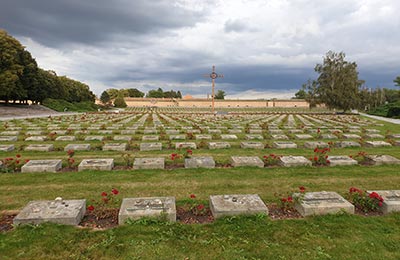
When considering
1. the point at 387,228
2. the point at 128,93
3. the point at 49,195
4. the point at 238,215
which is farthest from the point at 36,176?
the point at 128,93

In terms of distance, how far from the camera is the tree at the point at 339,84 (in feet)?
116

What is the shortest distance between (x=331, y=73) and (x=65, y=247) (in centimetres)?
4014

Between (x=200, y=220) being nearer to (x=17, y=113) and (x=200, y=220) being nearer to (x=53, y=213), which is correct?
(x=53, y=213)

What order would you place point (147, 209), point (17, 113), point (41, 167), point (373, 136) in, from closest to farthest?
point (147, 209), point (41, 167), point (373, 136), point (17, 113)

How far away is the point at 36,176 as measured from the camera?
6156mm

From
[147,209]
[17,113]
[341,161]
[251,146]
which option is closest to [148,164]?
[147,209]

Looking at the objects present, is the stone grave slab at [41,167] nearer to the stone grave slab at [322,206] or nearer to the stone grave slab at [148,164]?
the stone grave slab at [148,164]

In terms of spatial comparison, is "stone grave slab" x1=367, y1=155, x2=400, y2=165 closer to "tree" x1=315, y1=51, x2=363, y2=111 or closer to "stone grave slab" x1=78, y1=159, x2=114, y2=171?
"stone grave slab" x1=78, y1=159, x2=114, y2=171

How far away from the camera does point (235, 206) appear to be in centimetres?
406

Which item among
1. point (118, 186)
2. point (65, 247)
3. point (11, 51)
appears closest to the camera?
point (65, 247)

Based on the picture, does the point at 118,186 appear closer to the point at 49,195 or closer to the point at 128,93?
the point at 49,195

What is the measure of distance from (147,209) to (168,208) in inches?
12.5

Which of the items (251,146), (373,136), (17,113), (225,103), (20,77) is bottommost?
(373,136)

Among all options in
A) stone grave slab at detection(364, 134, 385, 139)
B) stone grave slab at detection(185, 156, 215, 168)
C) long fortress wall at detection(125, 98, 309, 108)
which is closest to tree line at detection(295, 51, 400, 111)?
stone grave slab at detection(364, 134, 385, 139)
